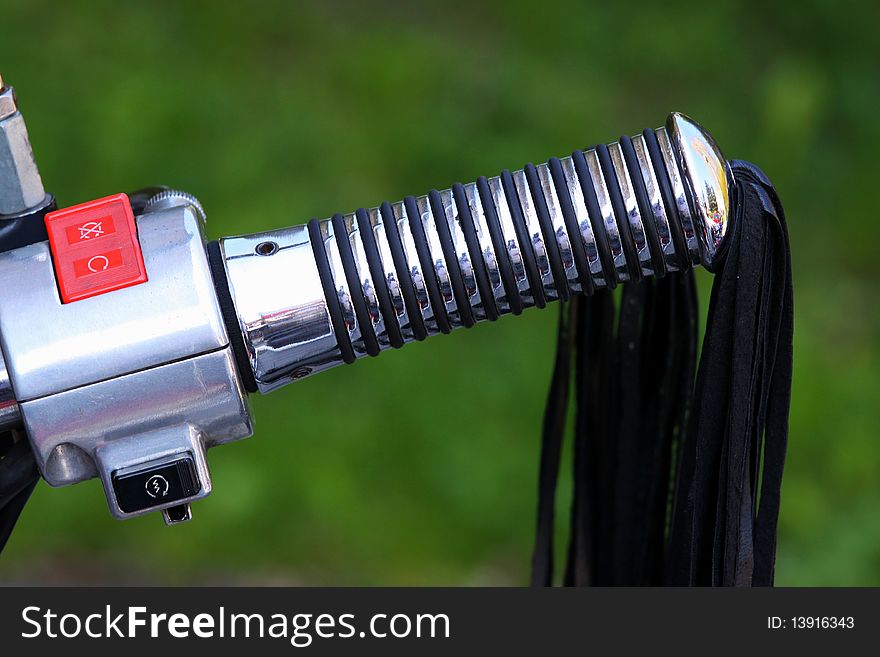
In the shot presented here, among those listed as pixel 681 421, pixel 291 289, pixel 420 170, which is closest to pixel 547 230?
pixel 291 289

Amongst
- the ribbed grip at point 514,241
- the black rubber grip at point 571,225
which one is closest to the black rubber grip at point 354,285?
the ribbed grip at point 514,241

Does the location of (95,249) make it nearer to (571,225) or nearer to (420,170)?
(571,225)

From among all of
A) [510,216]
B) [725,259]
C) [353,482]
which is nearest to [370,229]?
[510,216]

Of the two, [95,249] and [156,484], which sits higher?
[95,249]

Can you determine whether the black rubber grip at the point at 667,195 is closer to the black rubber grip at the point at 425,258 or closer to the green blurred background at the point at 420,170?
the black rubber grip at the point at 425,258

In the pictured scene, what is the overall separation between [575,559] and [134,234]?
0.38 meters

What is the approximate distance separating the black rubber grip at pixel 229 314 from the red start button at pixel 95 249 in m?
0.03

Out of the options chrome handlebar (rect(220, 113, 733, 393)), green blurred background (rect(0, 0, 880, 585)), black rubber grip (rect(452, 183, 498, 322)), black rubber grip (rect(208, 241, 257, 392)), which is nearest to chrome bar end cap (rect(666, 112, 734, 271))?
chrome handlebar (rect(220, 113, 733, 393))

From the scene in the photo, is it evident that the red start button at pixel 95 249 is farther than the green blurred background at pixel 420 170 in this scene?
No

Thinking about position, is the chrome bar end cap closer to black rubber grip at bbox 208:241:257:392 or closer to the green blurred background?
black rubber grip at bbox 208:241:257:392

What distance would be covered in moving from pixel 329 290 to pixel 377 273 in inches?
1.0

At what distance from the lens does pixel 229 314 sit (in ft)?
1.66

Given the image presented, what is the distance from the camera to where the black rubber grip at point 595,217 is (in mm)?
502

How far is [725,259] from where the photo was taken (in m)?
0.54
